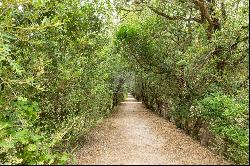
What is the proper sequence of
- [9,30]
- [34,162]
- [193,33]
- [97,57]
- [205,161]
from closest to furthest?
[34,162]
[205,161]
[9,30]
[97,57]
[193,33]

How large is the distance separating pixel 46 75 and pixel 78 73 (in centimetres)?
116

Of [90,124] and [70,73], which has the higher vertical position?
[70,73]

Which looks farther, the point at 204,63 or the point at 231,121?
the point at 204,63

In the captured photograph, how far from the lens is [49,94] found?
13.2 m

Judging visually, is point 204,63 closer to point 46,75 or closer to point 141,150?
point 141,150

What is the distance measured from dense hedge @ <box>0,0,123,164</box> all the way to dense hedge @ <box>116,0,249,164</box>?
3.57m

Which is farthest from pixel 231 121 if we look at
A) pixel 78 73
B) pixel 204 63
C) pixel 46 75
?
pixel 46 75

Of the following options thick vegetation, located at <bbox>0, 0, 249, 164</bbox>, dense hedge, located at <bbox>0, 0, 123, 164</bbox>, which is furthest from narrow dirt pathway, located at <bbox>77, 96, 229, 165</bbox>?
dense hedge, located at <bbox>0, 0, 123, 164</bbox>

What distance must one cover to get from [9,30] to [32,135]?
11.1ft

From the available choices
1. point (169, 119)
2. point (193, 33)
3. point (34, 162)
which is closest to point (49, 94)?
point (34, 162)

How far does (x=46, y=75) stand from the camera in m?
13.0

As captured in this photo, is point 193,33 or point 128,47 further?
point 128,47

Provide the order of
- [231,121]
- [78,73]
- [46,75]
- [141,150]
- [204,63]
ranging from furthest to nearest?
[204,63]
[46,75]
[78,73]
[141,150]
[231,121]

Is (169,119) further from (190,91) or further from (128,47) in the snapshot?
(190,91)
